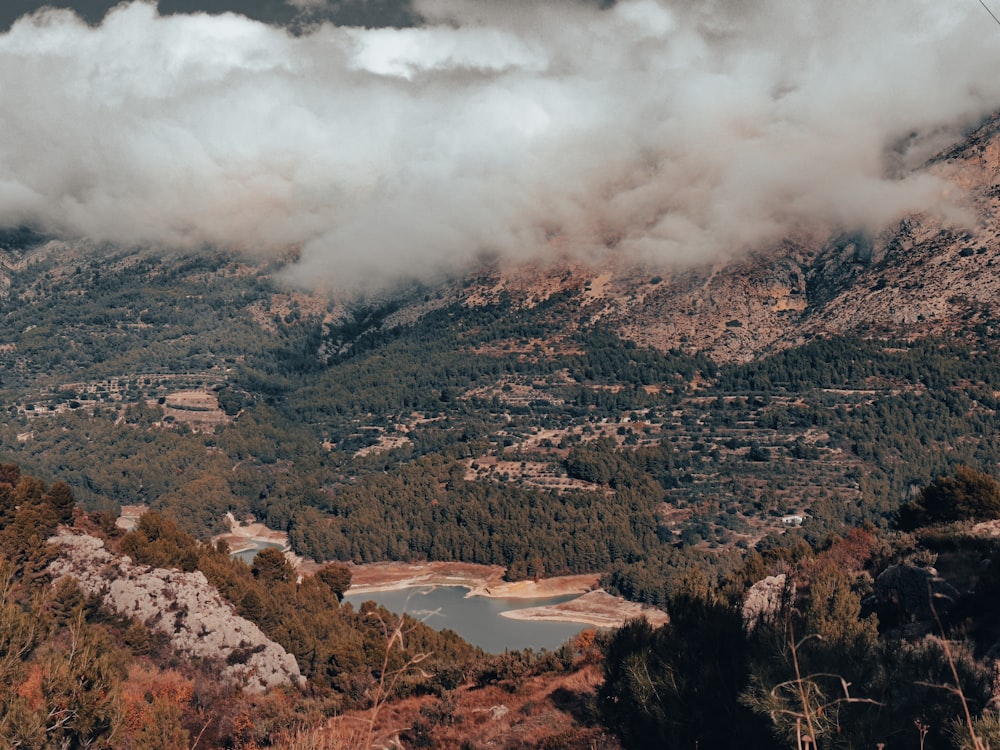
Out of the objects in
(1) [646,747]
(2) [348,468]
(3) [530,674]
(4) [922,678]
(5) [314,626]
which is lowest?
(2) [348,468]

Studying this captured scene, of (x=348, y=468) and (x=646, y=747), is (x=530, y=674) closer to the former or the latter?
(x=646, y=747)

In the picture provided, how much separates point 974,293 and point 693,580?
157m

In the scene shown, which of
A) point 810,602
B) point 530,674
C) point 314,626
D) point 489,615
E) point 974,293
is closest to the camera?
point 810,602

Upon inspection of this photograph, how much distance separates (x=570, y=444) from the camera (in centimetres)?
18412

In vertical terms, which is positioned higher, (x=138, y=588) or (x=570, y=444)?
(x=138, y=588)

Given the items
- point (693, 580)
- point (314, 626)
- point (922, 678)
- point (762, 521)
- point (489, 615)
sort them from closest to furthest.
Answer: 1. point (922, 678)
2. point (693, 580)
3. point (314, 626)
4. point (489, 615)
5. point (762, 521)

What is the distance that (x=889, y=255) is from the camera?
194375 millimetres

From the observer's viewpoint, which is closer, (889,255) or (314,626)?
(314,626)

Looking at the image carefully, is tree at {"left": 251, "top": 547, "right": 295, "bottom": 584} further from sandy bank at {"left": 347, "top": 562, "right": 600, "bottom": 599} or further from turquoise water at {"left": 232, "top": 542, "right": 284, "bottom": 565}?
turquoise water at {"left": 232, "top": 542, "right": 284, "bottom": 565}

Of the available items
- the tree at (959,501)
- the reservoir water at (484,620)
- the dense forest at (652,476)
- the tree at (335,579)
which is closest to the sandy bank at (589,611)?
the reservoir water at (484,620)

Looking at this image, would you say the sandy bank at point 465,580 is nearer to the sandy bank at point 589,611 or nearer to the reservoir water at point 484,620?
the reservoir water at point 484,620

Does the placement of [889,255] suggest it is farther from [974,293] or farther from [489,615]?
[489,615]

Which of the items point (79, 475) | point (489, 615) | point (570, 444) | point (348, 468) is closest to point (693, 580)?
point (489, 615)

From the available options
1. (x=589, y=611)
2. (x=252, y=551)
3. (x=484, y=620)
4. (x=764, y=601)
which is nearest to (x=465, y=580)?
(x=484, y=620)
